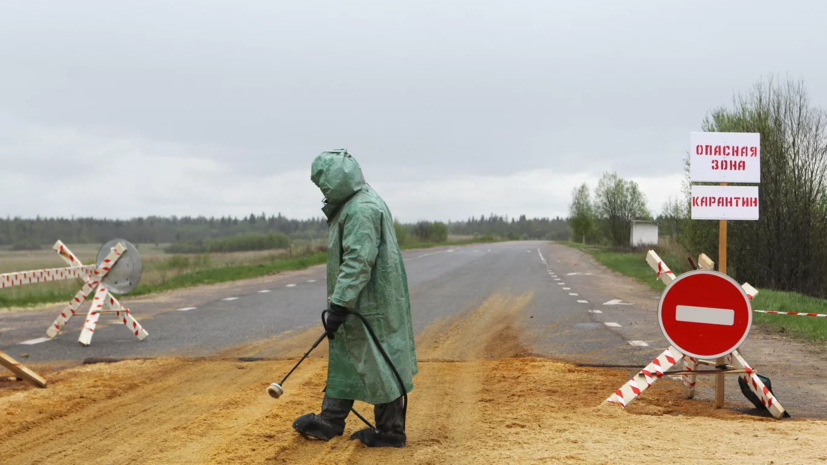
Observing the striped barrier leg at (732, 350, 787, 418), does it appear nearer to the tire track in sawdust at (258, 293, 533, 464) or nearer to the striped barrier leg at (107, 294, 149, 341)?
the tire track in sawdust at (258, 293, 533, 464)

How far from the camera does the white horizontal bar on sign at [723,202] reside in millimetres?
6590

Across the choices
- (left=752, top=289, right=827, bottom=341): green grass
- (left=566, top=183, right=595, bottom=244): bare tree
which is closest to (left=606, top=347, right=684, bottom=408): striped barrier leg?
(left=752, top=289, right=827, bottom=341): green grass

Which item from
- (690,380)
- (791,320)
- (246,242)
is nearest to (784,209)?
(791,320)

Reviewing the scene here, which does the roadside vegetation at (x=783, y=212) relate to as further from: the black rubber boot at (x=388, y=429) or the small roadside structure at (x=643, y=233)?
the small roadside structure at (x=643, y=233)

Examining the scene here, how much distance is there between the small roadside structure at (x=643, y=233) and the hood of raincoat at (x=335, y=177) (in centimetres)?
4350

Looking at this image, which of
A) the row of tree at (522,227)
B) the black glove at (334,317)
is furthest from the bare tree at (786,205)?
the row of tree at (522,227)

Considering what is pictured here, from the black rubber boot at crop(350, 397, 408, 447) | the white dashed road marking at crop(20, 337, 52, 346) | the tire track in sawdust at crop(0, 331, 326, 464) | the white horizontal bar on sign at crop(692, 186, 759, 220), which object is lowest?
the white dashed road marking at crop(20, 337, 52, 346)

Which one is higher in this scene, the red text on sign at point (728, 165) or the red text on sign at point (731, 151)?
the red text on sign at point (731, 151)

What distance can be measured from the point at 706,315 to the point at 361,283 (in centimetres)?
297

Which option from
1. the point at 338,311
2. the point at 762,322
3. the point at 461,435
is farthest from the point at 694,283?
the point at 762,322

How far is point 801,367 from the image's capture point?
8.12 m

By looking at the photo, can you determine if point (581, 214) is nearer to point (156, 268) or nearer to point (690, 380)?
point (156, 268)

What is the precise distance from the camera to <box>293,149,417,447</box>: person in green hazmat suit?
181 inches

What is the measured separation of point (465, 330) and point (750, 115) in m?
14.4
